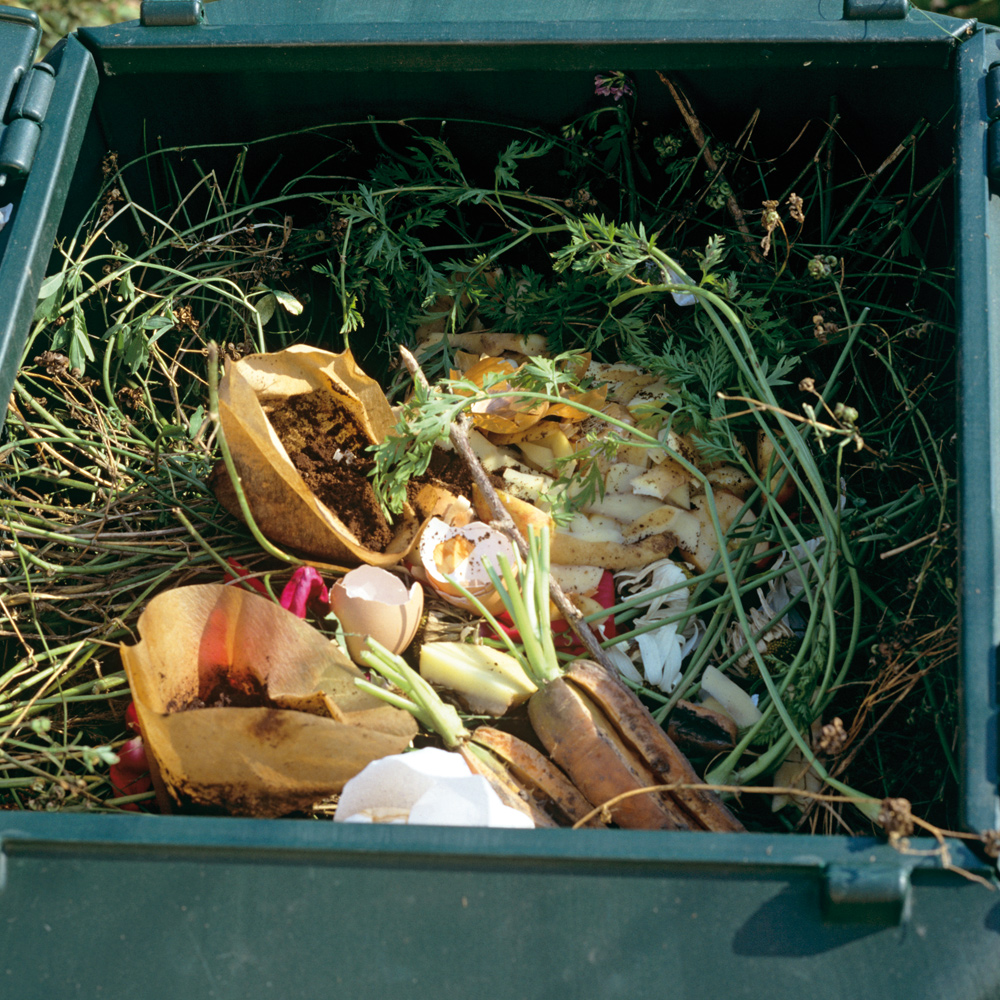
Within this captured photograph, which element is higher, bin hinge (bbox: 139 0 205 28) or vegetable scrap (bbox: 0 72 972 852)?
bin hinge (bbox: 139 0 205 28)

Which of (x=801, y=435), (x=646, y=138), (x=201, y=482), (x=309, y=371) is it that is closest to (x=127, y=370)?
(x=201, y=482)

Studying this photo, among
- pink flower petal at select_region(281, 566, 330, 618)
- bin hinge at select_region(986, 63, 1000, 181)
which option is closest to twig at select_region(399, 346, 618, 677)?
pink flower petal at select_region(281, 566, 330, 618)

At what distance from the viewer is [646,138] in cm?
150

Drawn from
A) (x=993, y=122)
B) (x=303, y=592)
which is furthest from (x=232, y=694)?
(x=993, y=122)

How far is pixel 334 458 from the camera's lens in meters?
1.34

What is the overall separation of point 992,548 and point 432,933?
0.67 meters

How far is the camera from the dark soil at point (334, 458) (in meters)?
1.32

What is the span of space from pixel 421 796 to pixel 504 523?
44 centimetres

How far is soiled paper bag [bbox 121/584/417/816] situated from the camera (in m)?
1.01

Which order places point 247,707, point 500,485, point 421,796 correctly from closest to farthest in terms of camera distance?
point 421,796
point 247,707
point 500,485

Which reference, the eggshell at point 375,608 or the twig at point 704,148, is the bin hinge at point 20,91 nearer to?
the eggshell at point 375,608

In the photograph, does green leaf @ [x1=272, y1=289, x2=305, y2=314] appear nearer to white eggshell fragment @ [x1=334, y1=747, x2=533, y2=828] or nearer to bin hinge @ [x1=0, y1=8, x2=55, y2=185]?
bin hinge @ [x1=0, y1=8, x2=55, y2=185]

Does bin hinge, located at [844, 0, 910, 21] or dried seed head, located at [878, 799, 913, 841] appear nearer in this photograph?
dried seed head, located at [878, 799, 913, 841]

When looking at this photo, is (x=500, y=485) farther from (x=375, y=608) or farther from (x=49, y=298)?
(x=49, y=298)
